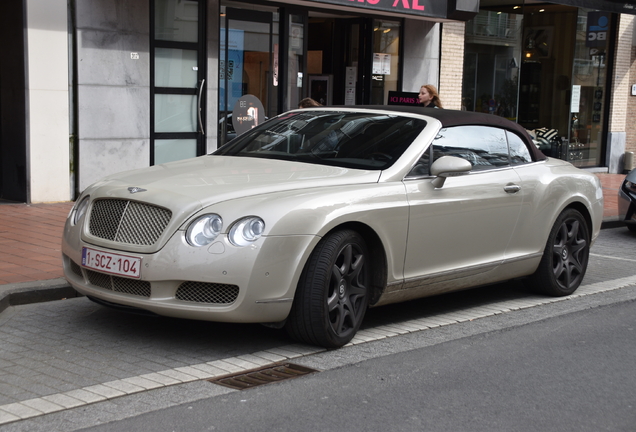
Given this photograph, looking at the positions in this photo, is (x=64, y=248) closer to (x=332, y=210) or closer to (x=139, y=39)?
(x=332, y=210)

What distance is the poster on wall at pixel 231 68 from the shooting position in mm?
13156

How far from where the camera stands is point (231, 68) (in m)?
13.3

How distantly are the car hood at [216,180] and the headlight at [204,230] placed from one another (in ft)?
0.26

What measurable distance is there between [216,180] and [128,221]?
588 millimetres

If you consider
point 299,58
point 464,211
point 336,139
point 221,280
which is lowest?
point 221,280

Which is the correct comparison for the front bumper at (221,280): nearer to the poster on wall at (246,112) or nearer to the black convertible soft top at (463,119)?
the black convertible soft top at (463,119)

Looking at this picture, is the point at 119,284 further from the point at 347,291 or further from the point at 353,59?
the point at 353,59

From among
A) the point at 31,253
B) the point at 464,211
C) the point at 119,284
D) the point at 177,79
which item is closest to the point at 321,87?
the point at 177,79

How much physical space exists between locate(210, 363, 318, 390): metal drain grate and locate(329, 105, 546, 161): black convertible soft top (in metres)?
2.32

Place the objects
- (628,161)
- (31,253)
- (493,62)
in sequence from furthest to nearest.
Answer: (628,161) < (493,62) < (31,253)

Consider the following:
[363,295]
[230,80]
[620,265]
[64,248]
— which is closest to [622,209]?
[620,265]

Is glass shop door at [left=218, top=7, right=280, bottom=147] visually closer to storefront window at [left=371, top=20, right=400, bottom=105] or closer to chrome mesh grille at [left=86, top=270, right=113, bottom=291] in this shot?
storefront window at [left=371, top=20, right=400, bottom=105]

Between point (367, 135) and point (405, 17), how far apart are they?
32.6 feet

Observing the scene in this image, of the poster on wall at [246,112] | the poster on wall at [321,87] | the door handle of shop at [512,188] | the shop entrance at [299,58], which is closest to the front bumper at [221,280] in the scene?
the door handle of shop at [512,188]
